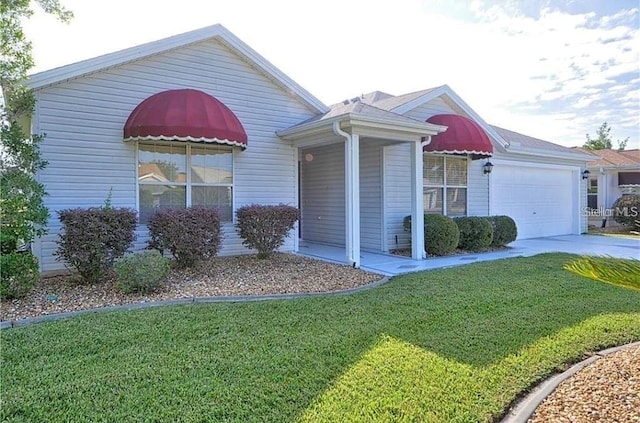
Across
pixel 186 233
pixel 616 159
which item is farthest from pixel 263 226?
pixel 616 159

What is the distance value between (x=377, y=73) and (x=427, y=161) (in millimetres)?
9512

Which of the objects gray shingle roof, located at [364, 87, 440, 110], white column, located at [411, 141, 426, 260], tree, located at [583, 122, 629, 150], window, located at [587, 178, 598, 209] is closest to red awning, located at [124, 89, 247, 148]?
white column, located at [411, 141, 426, 260]

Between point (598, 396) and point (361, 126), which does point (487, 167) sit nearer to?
point (361, 126)

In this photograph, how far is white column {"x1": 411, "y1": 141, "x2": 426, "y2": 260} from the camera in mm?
11680

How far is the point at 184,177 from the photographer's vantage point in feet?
34.5

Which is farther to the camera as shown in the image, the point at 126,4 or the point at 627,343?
the point at 126,4

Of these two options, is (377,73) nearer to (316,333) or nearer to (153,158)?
(153,158)

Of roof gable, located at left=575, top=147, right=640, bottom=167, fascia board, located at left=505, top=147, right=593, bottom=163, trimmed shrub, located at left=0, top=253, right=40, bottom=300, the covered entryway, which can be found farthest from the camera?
roof gable, located at left=575, top=147, right=640, bottom=167

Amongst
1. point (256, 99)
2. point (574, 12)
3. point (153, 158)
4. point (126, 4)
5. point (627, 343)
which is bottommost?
point (627, 343)

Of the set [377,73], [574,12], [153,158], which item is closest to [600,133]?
[377,73]

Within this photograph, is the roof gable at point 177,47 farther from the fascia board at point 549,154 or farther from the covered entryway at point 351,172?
the fascia board at point 549,154

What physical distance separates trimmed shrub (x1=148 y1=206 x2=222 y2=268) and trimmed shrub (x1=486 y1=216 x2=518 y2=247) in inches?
381

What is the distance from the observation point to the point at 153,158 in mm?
10164

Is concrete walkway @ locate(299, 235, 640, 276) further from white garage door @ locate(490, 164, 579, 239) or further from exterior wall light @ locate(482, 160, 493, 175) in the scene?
exterior wall light @ locate(482, 160, 493, 175)
